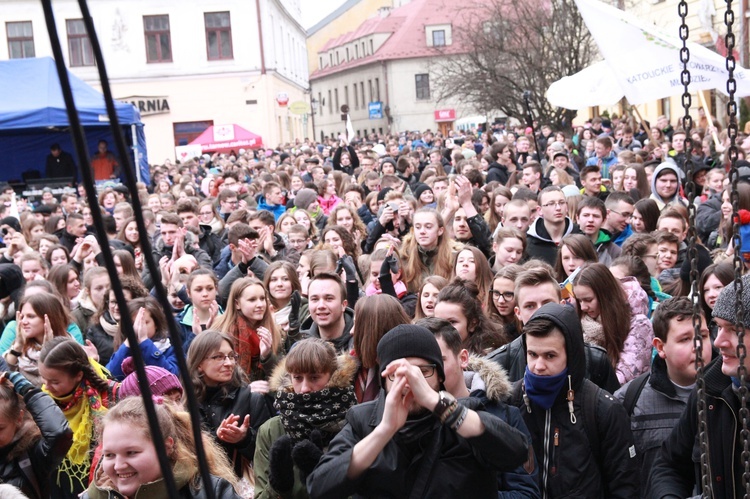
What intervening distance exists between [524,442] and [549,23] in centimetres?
2239

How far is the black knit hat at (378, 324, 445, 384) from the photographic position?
3500mm

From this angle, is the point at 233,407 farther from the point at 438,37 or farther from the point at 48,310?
the point at 438,37

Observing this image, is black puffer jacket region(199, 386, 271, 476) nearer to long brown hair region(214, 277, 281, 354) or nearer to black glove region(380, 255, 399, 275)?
long brown hair region(214, 277, 281, 354)

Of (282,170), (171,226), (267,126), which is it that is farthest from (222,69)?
(171,226)

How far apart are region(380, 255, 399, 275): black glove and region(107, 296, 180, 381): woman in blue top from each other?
1.71m

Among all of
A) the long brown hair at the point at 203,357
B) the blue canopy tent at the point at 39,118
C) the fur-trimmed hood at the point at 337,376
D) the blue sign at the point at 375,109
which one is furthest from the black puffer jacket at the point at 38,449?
the blue sign at the point at 375,109

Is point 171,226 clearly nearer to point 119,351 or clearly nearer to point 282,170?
point 119,351

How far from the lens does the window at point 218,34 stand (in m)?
44.3

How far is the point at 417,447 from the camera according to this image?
11.1ft

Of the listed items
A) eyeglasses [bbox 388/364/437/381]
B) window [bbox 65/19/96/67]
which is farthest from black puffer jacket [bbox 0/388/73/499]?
window [bbox 65/19/96/67]

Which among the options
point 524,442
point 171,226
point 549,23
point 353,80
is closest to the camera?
point 524,442

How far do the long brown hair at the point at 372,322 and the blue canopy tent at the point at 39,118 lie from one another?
52.6 ft

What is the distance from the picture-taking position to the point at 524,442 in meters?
3.41

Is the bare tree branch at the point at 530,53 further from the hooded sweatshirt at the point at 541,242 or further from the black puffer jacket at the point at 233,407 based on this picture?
the black puffer jacket at the point at 233,407
